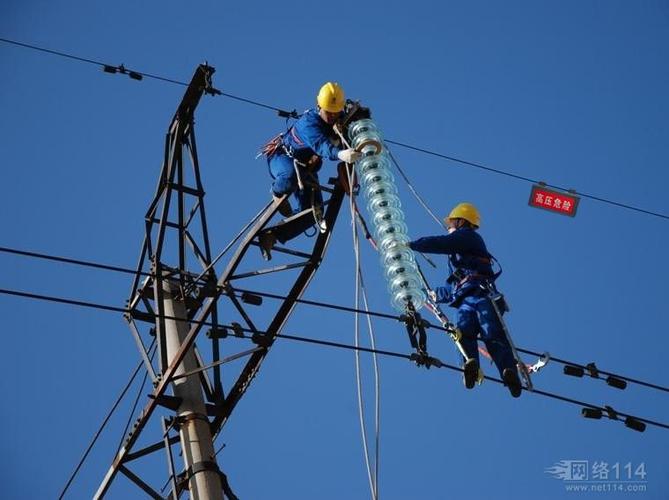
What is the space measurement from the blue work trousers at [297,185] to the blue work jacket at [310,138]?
0.17 m

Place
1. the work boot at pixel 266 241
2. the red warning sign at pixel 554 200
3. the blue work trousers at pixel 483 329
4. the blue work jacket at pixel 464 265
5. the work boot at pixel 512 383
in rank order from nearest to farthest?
the work boot at pixel 512 383 → the blue work trousers at pixel 483 329 → the work boot at pixel 266 241 → the blue work jacket at pixel 464 265 → the red warning sign at pixel 554 200

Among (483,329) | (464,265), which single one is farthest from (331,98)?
(483,329)

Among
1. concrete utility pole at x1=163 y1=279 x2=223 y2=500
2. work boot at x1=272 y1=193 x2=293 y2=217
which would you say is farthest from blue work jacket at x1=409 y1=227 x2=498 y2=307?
concrete utility pole at x1=163 y1=279 x2=223 y2=500

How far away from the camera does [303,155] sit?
12.3m

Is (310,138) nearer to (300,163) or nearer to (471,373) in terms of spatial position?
(300,163)

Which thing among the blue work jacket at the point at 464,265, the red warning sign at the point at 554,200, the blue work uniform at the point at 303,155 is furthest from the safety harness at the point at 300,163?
the red warning sign at the point at 554,200

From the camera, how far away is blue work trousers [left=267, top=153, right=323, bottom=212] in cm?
1204

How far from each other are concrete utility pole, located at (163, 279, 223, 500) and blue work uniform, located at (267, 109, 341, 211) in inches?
72.2

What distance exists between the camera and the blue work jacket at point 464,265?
1232 cm

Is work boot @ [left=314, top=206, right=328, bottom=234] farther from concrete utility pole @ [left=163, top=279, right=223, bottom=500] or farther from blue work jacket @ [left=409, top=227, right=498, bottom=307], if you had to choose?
concrete utility pole @ [left=163, top=279, right=223, bottom=500]

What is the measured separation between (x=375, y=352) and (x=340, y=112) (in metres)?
2.68

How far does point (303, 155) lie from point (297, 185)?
388 millimetres

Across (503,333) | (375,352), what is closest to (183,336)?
(375,352)

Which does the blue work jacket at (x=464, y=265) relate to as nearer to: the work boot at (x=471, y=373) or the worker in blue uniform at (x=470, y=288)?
the worker in blue uniform at (x=470, y=288)
